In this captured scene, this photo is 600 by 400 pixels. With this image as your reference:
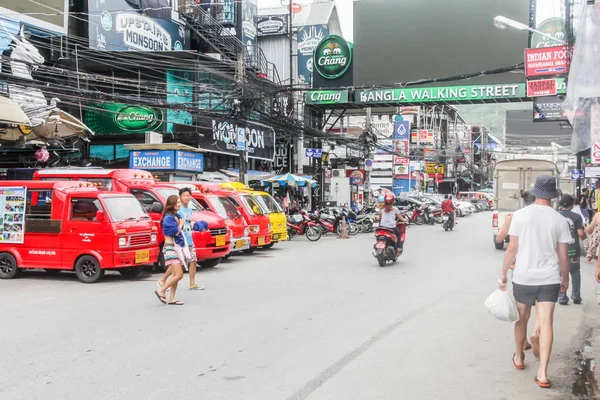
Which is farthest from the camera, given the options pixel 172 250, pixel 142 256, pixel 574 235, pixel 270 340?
pixel 142 256

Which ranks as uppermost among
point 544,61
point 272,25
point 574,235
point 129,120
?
point 272,25

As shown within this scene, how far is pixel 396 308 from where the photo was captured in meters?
9.07

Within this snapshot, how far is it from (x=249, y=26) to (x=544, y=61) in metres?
20.5

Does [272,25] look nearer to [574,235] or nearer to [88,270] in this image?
[88,270]

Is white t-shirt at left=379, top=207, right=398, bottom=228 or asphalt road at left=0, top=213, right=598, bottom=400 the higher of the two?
white t-shirt at left=379, top=207, right=398, bottom=228

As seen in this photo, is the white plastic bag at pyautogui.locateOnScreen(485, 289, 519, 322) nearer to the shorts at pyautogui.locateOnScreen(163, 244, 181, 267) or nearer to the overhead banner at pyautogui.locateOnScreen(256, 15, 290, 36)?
the shorts at pyautogui.locateOnScreen(163, 244, 181, 267)

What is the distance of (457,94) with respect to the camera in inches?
1157

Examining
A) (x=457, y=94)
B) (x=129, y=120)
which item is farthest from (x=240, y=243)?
(x=457, y=94)

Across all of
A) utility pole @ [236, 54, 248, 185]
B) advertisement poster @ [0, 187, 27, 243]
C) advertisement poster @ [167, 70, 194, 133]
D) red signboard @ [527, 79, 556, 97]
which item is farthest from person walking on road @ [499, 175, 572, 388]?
advertisement poster @ [167, 70, 194, 133]

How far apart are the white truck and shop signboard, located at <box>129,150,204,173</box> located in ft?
38.2

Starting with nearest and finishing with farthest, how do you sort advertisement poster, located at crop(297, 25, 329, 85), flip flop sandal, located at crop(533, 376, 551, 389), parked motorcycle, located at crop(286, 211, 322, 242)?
flip flop sandal, located at crop(533, 376, 551, 389) < parked motorcycle, located at crop(286, 211, 322, 242) < advertisement poster, located at crop(297, 25, 329, 85)

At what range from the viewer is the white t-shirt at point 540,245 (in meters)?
5.39

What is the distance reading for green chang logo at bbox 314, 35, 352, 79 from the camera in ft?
104

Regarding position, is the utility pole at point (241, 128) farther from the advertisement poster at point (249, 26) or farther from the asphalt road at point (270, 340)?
the advertisement poster at point (249, 26)
